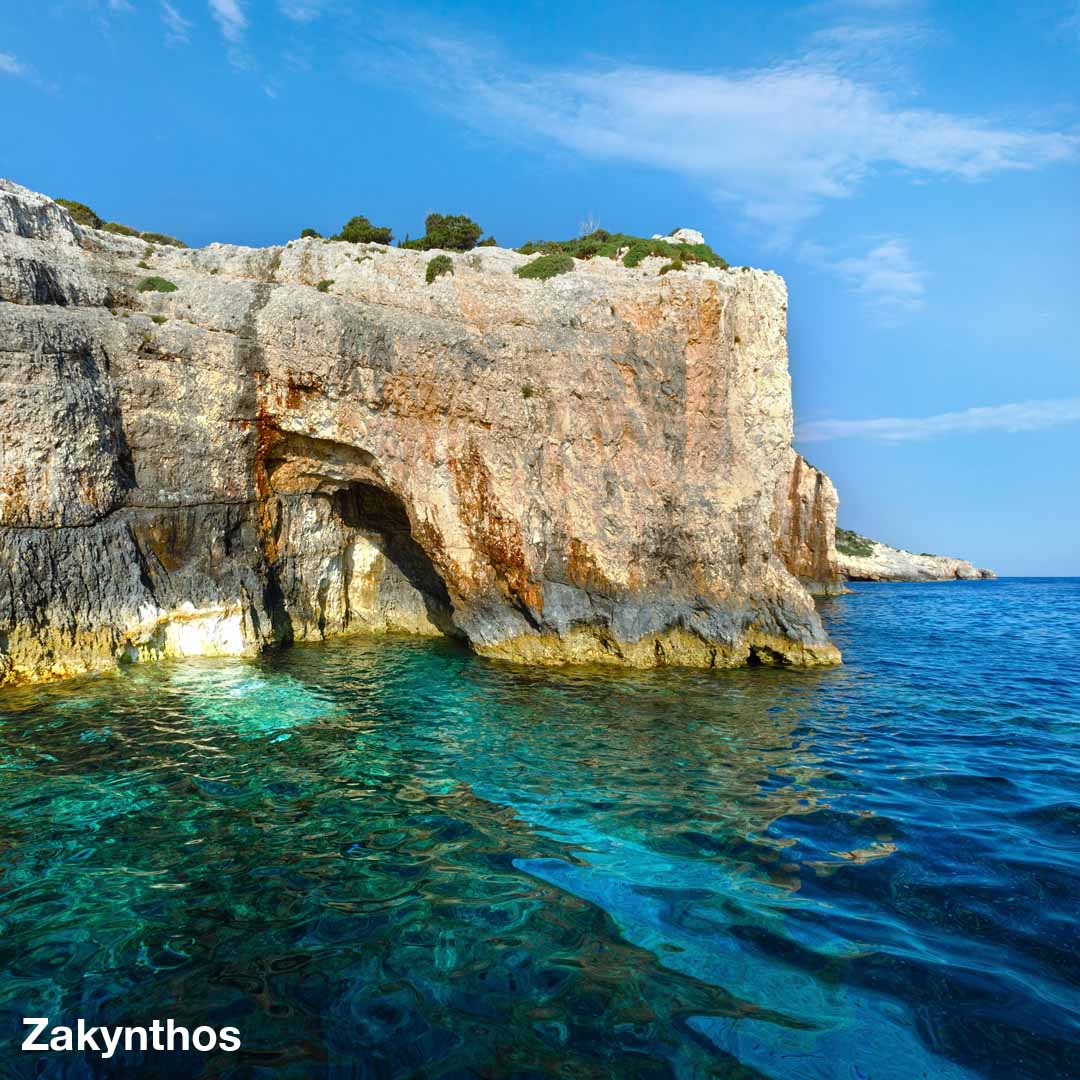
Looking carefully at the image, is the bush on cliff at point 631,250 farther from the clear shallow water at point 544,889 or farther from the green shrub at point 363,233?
the clear shallow water at point 544,889

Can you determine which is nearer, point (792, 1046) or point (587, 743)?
point (792, 1046)

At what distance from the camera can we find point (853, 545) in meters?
110

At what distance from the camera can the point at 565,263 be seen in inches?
1070

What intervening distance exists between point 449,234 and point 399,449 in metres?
17.3

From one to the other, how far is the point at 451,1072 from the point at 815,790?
7.91 m

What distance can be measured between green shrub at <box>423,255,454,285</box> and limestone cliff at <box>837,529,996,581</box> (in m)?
90.5

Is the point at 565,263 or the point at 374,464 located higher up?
the point at 565,263

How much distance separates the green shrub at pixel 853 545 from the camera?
350 ft

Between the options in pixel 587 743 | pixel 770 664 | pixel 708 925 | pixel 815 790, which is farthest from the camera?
pixel 770 664

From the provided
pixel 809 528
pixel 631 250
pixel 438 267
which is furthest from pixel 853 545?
pixel 438 267

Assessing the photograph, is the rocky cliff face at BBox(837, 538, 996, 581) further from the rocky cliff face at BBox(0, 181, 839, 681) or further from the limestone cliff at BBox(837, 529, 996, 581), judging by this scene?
the rocky cliff face at BBox(0, 181, 839, 681)

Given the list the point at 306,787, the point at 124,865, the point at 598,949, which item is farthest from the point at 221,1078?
the point at 306,787

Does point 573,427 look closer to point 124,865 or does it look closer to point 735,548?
point 735,548

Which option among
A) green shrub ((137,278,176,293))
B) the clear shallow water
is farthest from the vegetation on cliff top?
the clear shallow water
